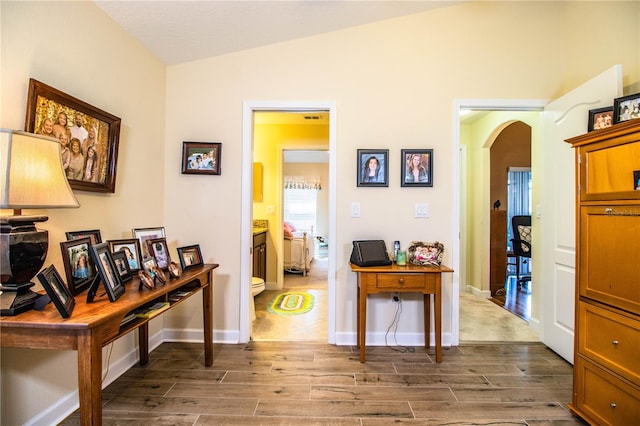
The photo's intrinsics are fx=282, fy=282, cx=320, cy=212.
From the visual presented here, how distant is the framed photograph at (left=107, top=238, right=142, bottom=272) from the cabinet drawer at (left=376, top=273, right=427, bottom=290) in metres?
1.62

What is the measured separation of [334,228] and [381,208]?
443 millimetres

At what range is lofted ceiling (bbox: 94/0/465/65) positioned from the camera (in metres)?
1.89

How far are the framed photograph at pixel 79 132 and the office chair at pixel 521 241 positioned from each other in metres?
5.38

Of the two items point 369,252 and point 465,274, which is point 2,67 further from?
point 465,274

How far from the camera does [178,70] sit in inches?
97.8

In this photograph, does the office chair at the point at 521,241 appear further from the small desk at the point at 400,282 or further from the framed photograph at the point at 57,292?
the framed photograph at the point at 57,292

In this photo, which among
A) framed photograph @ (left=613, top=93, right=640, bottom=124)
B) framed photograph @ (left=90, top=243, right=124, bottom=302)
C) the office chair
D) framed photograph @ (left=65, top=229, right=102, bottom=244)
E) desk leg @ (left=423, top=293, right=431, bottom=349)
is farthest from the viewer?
the office chair

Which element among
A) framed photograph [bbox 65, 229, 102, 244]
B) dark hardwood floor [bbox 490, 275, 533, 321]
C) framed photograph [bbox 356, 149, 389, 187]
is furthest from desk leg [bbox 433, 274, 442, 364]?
framed photograph [bbox 65, 229, 102, 244]

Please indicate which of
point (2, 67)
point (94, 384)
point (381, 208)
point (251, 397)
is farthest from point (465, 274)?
point (2, 67)

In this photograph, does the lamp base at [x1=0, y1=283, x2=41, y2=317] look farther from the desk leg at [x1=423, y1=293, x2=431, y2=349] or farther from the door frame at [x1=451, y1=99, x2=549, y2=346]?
the door frame at [x1=451, y1=99, x2=549, y2=346]

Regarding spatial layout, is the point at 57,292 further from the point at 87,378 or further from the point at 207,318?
the point at 207,318

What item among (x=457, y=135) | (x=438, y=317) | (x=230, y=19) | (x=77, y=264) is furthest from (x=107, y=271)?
(x=457, y=135)

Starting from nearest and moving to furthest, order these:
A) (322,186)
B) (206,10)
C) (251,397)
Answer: (251,397) < (206,10) < (322,186)

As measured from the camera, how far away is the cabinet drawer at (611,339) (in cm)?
130
